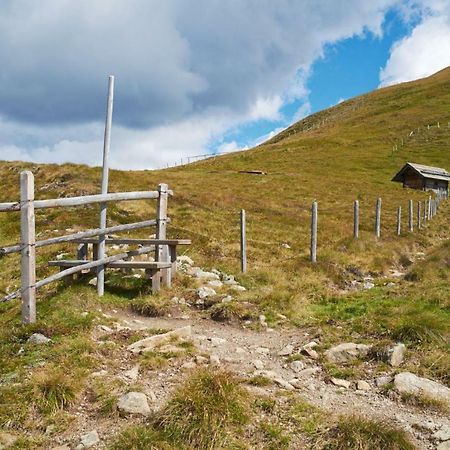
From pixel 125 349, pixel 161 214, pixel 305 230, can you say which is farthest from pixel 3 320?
pixel 305 230

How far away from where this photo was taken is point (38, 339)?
7.55 m

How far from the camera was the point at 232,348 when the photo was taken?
830 cm

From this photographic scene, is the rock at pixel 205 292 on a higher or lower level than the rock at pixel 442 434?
higher

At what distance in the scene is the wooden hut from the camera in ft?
198

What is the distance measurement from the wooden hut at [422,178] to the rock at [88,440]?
6088cm

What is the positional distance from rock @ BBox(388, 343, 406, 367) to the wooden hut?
2249 inches

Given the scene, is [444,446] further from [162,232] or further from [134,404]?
[162,232]

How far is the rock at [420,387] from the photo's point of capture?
6.04 meters

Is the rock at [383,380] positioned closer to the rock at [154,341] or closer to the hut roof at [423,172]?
the rock at [154,341]

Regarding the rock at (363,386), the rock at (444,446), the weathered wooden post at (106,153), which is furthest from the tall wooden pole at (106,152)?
the rock at (444,446)

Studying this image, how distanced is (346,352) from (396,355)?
2.59ft

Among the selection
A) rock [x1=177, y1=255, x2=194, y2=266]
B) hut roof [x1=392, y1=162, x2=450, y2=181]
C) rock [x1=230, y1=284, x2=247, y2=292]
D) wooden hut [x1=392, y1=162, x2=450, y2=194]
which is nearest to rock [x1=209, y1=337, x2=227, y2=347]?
rock [x1=230, y1=284, x2=247, y2=292]

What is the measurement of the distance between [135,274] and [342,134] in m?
92.1

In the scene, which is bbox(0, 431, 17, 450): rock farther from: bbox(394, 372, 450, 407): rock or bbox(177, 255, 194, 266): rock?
bbox(177, 255, 194, 266): rock
